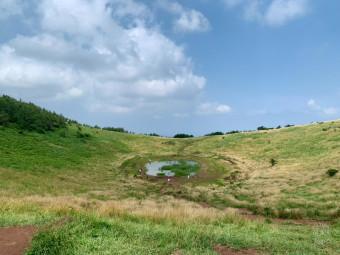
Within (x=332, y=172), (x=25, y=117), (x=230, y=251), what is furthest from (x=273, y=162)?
(x=230, y=251)

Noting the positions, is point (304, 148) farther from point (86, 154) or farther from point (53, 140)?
point (53, 140)

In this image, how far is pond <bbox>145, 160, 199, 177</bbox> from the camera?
189 ft

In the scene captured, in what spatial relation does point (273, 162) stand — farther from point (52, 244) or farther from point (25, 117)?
point (52, 244)

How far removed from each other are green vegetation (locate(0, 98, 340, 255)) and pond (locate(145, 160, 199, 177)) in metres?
0.68

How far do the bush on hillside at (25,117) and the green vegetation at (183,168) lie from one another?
2676 centimetres

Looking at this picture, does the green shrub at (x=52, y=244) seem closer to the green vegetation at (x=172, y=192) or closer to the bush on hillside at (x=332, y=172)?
the green vegetation at (x=172, y=192)

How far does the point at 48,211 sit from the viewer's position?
23406 millimetres

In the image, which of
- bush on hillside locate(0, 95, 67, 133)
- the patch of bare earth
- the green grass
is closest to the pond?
bush on hillside locate(0, 95, 67, 133)

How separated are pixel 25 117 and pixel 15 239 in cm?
6406

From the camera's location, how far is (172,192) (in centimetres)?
4597

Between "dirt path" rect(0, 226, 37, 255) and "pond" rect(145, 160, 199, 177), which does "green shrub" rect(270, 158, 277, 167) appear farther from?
"dirt path" rect(0, 226, 37, 255)

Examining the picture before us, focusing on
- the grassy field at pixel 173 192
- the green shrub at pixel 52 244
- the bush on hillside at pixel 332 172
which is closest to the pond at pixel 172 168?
the grassy field at pixel 173 192

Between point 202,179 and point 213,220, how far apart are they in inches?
1177

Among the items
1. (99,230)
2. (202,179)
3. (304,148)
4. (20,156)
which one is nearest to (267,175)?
(202,179)
